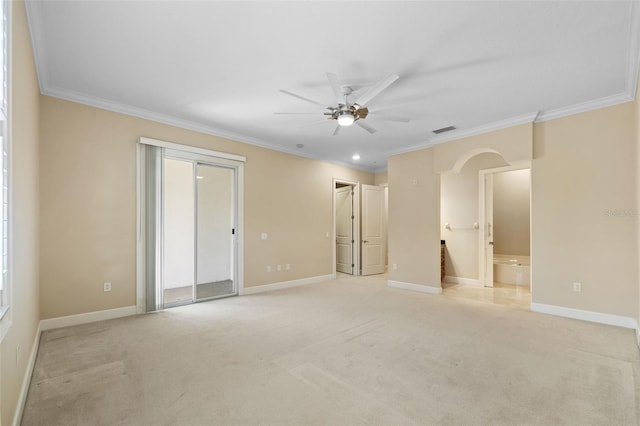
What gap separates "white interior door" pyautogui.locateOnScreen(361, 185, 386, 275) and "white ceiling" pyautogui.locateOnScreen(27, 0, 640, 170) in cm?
328

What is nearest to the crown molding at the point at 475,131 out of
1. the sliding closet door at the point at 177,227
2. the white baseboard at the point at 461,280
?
the white baseboard at the point at 461,280

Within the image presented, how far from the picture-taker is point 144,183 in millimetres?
4211

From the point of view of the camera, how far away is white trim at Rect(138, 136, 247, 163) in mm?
4239

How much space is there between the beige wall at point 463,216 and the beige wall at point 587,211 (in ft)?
5.82

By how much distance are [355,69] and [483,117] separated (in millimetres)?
2457

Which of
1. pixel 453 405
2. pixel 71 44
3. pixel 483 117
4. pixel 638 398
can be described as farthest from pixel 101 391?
pixel 483 117

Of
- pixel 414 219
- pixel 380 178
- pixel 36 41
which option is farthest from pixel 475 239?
pixel 36 41

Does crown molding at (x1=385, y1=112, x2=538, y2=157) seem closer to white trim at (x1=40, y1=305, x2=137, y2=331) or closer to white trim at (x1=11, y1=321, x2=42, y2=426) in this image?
white trim at (x1=40, y1=305, x2=137, y2=331)

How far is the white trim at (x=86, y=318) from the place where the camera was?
347 centimetres

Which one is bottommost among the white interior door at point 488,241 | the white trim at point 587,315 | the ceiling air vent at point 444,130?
the white trim at point 587,315

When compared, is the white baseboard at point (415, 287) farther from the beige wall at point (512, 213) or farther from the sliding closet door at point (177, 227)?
the sliding closet door at point (177, 227)

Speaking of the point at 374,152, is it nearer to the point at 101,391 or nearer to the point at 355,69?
the point at 355,69

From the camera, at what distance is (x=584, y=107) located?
Answer: 395cm

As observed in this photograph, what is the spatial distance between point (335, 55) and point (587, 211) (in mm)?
3866
